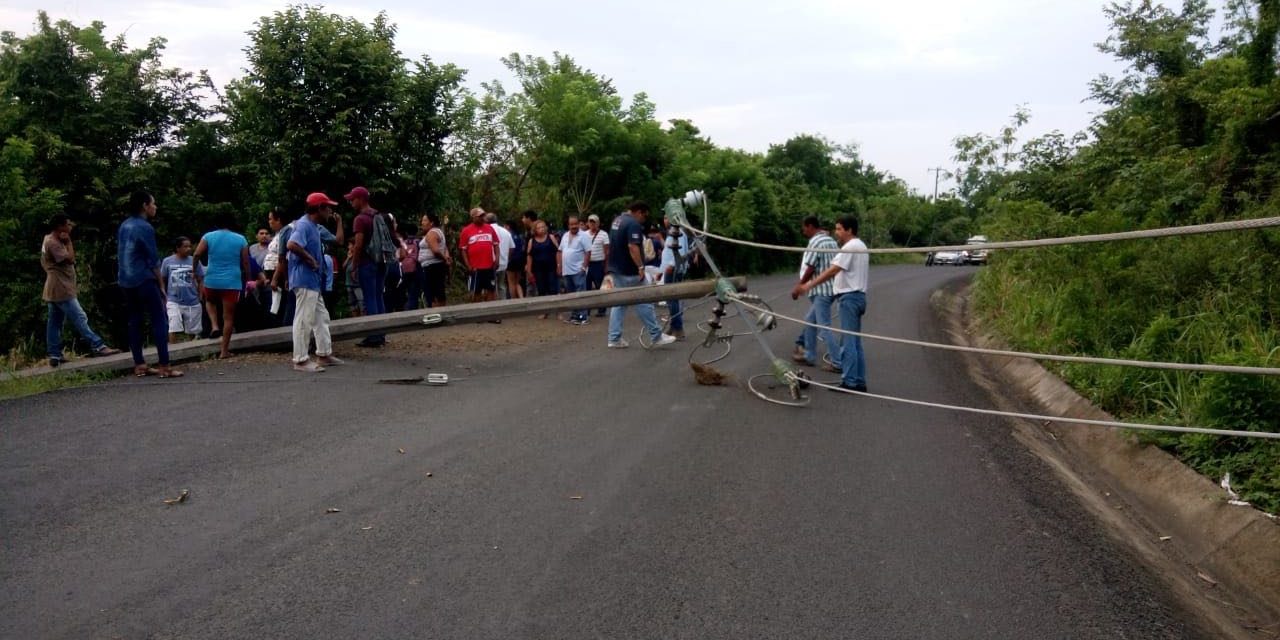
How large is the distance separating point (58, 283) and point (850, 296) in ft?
27.3

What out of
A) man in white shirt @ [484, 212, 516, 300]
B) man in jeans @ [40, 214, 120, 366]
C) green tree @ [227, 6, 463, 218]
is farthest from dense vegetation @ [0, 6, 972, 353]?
man in jeans @ [40, 214, 120, 366]

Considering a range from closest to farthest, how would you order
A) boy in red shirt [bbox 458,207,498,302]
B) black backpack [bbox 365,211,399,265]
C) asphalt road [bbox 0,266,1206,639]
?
asphalt road [bbox 0,266,1206,639] → black backpack [bbox 365,211,399,265] → boy in red shirt [bbox 458,207,498,302]

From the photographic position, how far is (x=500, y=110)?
854 inches

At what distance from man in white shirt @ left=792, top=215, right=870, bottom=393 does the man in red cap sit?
5350 mm

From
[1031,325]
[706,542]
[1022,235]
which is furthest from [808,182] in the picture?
[706,542]

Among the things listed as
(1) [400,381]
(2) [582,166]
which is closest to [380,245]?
(1) [400,381]

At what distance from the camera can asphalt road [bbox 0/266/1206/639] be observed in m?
3.95

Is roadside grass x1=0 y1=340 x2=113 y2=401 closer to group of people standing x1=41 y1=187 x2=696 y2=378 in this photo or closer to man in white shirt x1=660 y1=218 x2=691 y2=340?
group of people standing x1=41 y1=187 x2=696 y2=378

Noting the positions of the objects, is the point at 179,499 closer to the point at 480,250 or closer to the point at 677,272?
the point at 677,272

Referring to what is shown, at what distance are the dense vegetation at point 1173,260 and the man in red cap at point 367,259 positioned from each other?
795cm

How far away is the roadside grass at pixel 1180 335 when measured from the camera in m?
6.09

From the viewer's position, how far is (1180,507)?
225 inches

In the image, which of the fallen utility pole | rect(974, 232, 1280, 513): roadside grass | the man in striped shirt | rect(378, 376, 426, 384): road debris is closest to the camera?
rect(974, 232, 1280, 513): roadside grass

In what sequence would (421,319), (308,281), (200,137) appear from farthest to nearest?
(200,137), (421,319), (308,281)
